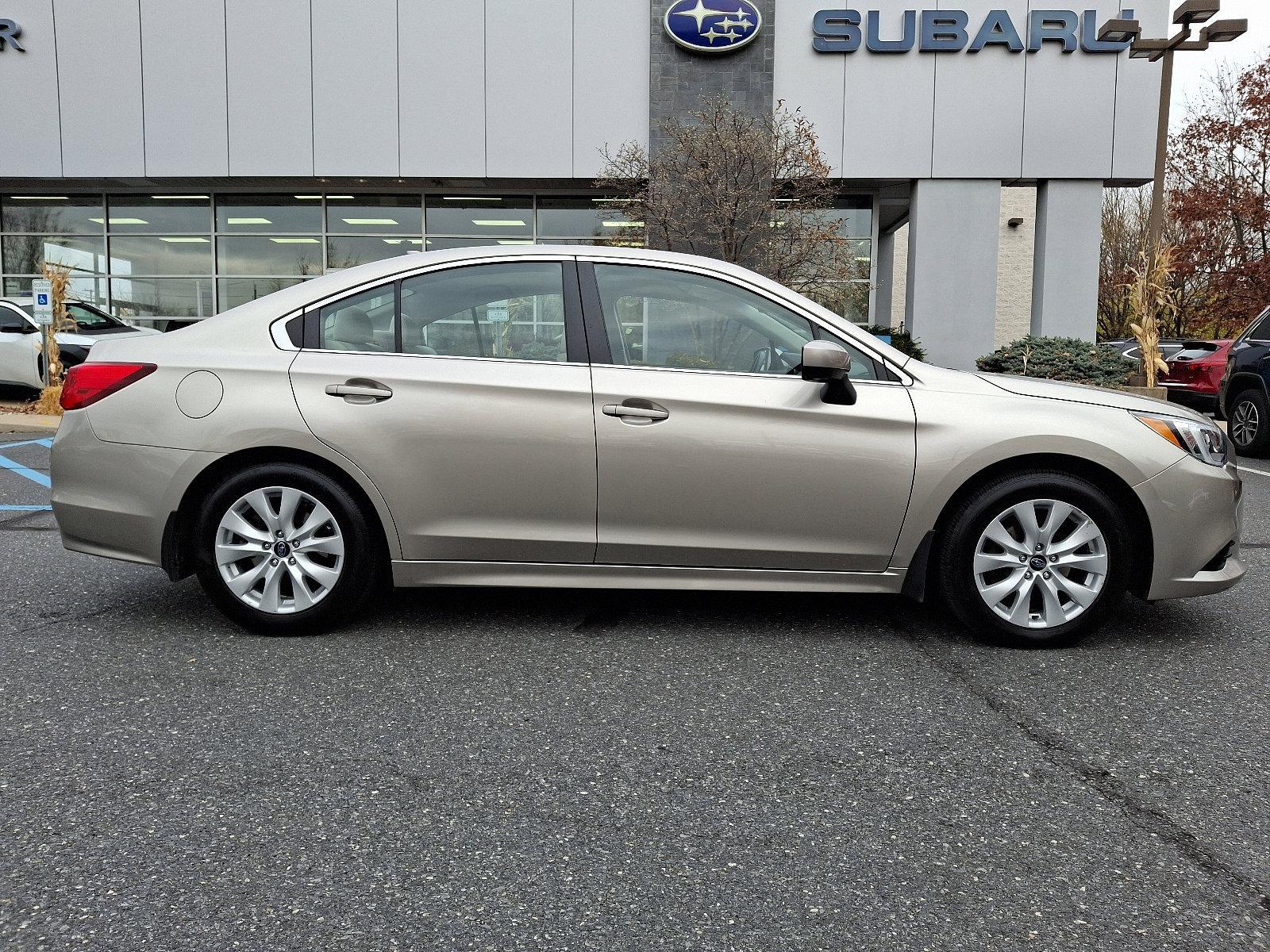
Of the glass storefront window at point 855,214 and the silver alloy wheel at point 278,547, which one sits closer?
the silver alloy wheel at point 278,547

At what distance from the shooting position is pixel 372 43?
17797mm

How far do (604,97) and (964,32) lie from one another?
246 inches

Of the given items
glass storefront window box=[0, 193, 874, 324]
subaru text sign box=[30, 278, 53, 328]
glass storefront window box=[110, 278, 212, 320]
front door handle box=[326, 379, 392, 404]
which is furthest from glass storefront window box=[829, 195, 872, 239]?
front door handle box=[326, 379, 392, 404]

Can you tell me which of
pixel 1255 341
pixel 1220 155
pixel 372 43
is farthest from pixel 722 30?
pixel 1220 155

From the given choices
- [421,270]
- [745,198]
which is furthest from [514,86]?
[421,270]

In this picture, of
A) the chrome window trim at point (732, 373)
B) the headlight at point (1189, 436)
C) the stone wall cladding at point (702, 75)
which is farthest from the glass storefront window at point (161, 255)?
the headlight at point (1189, 436)

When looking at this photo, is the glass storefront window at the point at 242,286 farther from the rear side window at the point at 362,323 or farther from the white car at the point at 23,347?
the rear side window at the point at 362,323

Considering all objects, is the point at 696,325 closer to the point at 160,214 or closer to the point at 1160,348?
the point at 1160,348

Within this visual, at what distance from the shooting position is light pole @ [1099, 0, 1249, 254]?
1642cm

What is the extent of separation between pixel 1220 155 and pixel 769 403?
97.1 feet

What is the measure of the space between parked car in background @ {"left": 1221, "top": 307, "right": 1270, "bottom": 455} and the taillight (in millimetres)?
11500

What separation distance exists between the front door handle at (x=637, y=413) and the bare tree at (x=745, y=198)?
38.2 feet

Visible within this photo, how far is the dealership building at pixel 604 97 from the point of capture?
58.0 ft

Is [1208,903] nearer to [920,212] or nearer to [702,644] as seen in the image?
[702,644]
